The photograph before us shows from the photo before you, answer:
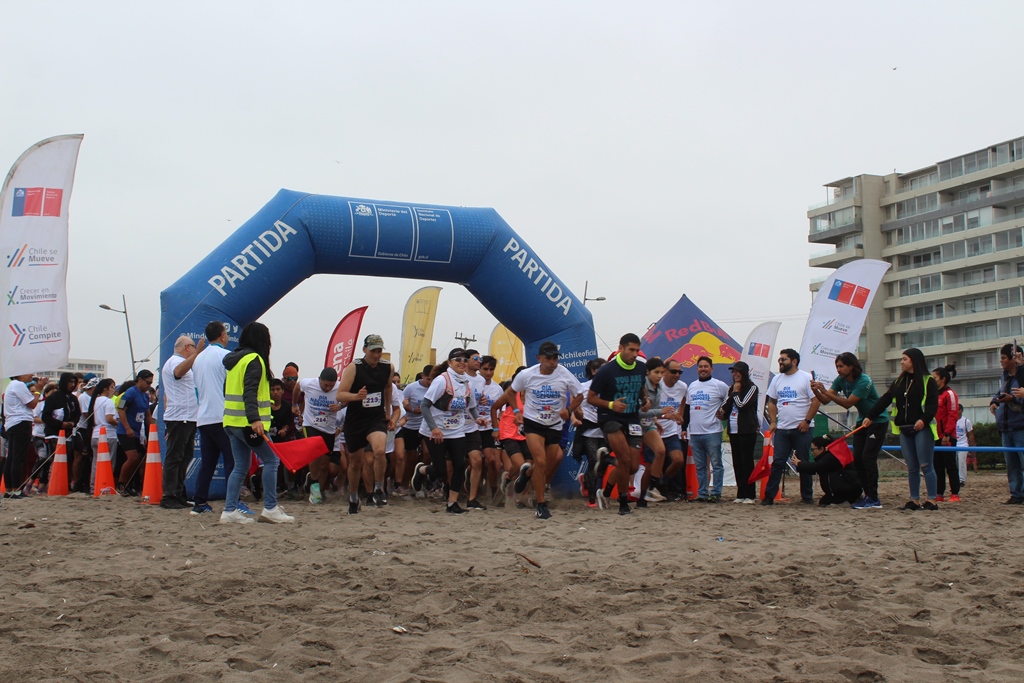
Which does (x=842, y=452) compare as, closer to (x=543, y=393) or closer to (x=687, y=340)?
(x=543, y=393)

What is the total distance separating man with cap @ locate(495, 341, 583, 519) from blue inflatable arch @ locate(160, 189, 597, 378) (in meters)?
2.87

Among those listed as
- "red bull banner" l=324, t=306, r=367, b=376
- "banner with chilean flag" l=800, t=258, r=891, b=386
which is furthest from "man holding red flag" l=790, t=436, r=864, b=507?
"red bull banner" l=324, t=306, r=367, b=376

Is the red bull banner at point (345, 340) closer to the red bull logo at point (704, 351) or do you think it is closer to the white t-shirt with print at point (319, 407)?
the white t-shirt with print at point (319, 407)

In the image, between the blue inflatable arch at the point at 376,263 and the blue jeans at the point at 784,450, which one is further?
the blue inflatable arch at the point at 376,263

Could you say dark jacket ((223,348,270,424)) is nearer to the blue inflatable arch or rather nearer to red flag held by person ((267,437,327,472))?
red flag held by person ((267,437,327,472))

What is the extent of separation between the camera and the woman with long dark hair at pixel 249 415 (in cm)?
773

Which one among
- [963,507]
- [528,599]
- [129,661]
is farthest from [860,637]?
[963,507]

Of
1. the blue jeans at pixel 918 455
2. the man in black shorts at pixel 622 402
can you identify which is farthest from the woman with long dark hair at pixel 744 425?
the man in black shorts at pixel 622 402

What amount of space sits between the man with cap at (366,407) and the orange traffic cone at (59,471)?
4.94 m

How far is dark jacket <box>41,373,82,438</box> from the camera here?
12125 millimetres

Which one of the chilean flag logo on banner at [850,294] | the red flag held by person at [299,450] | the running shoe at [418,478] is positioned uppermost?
the chilean flag logo on banner at [850,294]

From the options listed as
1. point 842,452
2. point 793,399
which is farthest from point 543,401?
point 842,452

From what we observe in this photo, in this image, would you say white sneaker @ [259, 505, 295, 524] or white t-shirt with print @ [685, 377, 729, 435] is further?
white t-shirt with print @ [685, 377, 729, 435]

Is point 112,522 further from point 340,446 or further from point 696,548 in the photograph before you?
point 696,548
